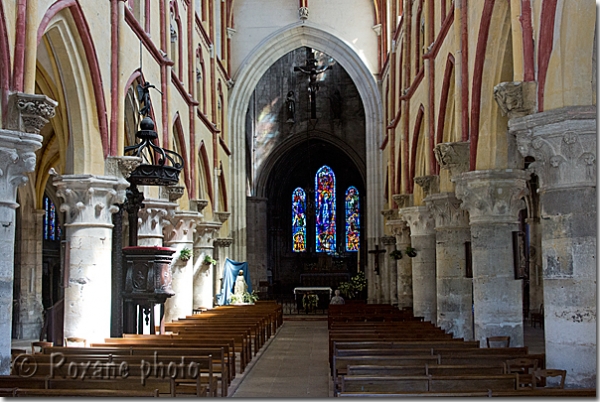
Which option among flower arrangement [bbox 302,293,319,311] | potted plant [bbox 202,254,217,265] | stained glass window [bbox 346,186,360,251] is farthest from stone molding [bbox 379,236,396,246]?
stained glass window [bbox 346,186,360,251]

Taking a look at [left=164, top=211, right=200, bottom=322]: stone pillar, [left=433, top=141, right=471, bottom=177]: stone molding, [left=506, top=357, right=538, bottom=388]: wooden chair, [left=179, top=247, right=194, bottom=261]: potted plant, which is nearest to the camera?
[left=506, top=357, right=538, bottom=388]: wooden chair

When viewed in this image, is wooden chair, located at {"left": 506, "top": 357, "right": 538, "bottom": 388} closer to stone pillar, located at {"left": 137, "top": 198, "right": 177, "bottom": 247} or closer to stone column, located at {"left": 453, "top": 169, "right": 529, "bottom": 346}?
stone column, located at {"left": 453, "top": 169, "right": 529, "bottom": 346}

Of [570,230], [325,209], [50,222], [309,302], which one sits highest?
[325,209]

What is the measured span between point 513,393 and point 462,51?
26.6 feet

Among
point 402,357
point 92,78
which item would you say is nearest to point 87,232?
point 92,78

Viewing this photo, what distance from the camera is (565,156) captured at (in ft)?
27.1

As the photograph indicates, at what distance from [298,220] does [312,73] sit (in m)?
12.3

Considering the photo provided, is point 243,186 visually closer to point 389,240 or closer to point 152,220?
point 389,240

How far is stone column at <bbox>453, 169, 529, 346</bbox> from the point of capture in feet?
40.4

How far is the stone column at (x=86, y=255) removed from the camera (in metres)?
12.6

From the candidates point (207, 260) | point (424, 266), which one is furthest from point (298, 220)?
point (424, 266)

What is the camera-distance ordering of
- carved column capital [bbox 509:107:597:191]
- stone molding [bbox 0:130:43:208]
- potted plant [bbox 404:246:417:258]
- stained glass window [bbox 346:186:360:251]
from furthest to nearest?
stained glass window [bbox 346:186:360:251], potted plant [bbox 404:246:417:258], stone molding [bbox 0:130:43:208], carved column capital [bbox 509:107:597:191]

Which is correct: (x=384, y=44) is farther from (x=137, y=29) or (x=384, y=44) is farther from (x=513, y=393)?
(x=513, y=393)

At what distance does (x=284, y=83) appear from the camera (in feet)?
132
